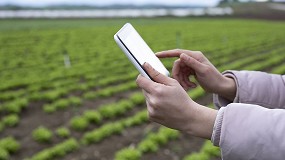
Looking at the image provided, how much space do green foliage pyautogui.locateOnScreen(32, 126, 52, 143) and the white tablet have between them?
341 centimetres

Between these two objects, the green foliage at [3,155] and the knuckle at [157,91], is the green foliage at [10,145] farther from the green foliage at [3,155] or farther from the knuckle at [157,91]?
the knuckle at [157,91]

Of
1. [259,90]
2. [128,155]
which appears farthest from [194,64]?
[128,155]

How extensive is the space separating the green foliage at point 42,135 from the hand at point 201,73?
3.27 meters

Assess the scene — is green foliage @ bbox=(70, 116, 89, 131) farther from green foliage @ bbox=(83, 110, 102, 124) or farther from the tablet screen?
the tablet screen

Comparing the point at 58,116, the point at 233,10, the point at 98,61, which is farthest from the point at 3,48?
the point at 233,10

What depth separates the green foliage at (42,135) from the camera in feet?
16.1

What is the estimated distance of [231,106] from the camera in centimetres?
138

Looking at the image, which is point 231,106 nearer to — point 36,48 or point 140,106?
point 140,106

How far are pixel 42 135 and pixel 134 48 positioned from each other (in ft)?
11.8

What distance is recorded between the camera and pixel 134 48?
5.60 feet

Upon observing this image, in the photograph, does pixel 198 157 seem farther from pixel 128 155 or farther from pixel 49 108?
pixel 49 108

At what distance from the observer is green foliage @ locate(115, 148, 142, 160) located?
4.25 m

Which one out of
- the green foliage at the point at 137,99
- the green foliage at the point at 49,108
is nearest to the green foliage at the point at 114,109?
the green foliage at the point at 137,99

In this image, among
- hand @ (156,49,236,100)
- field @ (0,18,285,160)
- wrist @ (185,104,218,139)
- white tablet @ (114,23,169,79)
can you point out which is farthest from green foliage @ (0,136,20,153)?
wrist @ (185,104,218,139)
